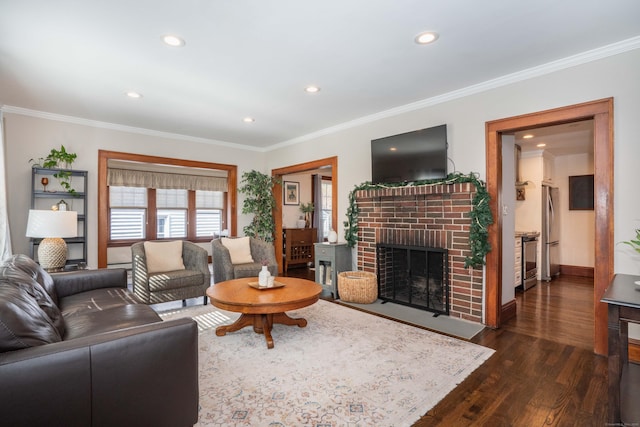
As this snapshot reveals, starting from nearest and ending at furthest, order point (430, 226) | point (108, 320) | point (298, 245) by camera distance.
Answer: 1. point (108, 320)
2. point (430, 226)
3. point (298, 245)

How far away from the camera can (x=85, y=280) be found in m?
3.02

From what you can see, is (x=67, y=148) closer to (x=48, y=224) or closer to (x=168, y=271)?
(x=48, y=224)

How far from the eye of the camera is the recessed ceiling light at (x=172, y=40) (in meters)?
2.49

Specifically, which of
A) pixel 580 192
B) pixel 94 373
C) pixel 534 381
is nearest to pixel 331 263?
pixel 534 381

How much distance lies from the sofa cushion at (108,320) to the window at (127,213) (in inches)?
211

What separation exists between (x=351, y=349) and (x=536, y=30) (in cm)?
289

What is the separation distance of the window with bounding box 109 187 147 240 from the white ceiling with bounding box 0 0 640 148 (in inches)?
120

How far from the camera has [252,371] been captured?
238 centimetres

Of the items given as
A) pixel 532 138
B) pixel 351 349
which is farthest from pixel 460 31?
pixel 532 138

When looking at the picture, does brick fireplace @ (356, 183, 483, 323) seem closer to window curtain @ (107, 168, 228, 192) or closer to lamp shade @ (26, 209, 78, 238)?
lamp shade @ (26, 209, 78, 238)

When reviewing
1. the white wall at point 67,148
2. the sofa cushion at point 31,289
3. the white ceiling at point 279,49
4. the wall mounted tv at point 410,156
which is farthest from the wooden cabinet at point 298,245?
the sofa cushion at point 31,289

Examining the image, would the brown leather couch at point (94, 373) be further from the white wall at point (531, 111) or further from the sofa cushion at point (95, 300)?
the white wall at point (531, 111)

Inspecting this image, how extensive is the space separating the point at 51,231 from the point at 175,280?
4.32ft

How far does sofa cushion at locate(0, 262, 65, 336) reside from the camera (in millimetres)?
1935
